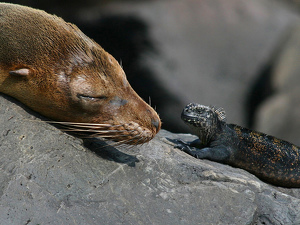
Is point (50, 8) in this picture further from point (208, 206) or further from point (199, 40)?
point (208, 206)

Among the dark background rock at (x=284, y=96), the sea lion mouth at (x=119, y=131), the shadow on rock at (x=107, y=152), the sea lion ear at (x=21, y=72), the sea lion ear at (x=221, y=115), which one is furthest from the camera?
the dark background rock at (x=284, y=96)

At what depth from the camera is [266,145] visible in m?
7.08

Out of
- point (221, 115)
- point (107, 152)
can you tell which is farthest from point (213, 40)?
point (107, 152)

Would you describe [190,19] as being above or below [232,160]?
above

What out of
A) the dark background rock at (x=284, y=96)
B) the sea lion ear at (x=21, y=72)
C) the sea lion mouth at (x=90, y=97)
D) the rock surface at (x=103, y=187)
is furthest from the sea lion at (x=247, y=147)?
the sea lion ear at (x=21, y=72)

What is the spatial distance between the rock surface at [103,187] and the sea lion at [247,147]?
2193 mm

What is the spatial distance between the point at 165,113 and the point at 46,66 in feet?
15.2

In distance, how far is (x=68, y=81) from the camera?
404 centimetres

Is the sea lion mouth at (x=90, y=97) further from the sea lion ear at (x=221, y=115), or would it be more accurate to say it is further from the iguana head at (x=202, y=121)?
the sea lion ear at (x=221, y=115)

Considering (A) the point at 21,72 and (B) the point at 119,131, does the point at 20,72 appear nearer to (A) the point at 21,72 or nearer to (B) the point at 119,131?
(A) the point at 21,72

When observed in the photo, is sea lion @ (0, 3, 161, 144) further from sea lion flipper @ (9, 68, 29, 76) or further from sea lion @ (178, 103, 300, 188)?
sea lion @ (178, 103, 300, 188)

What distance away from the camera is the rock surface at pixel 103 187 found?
11.7 feet

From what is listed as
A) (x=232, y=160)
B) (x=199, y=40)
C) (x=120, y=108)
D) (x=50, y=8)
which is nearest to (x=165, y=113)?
(x=199, y=40)

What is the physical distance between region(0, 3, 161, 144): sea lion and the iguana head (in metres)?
2.67
